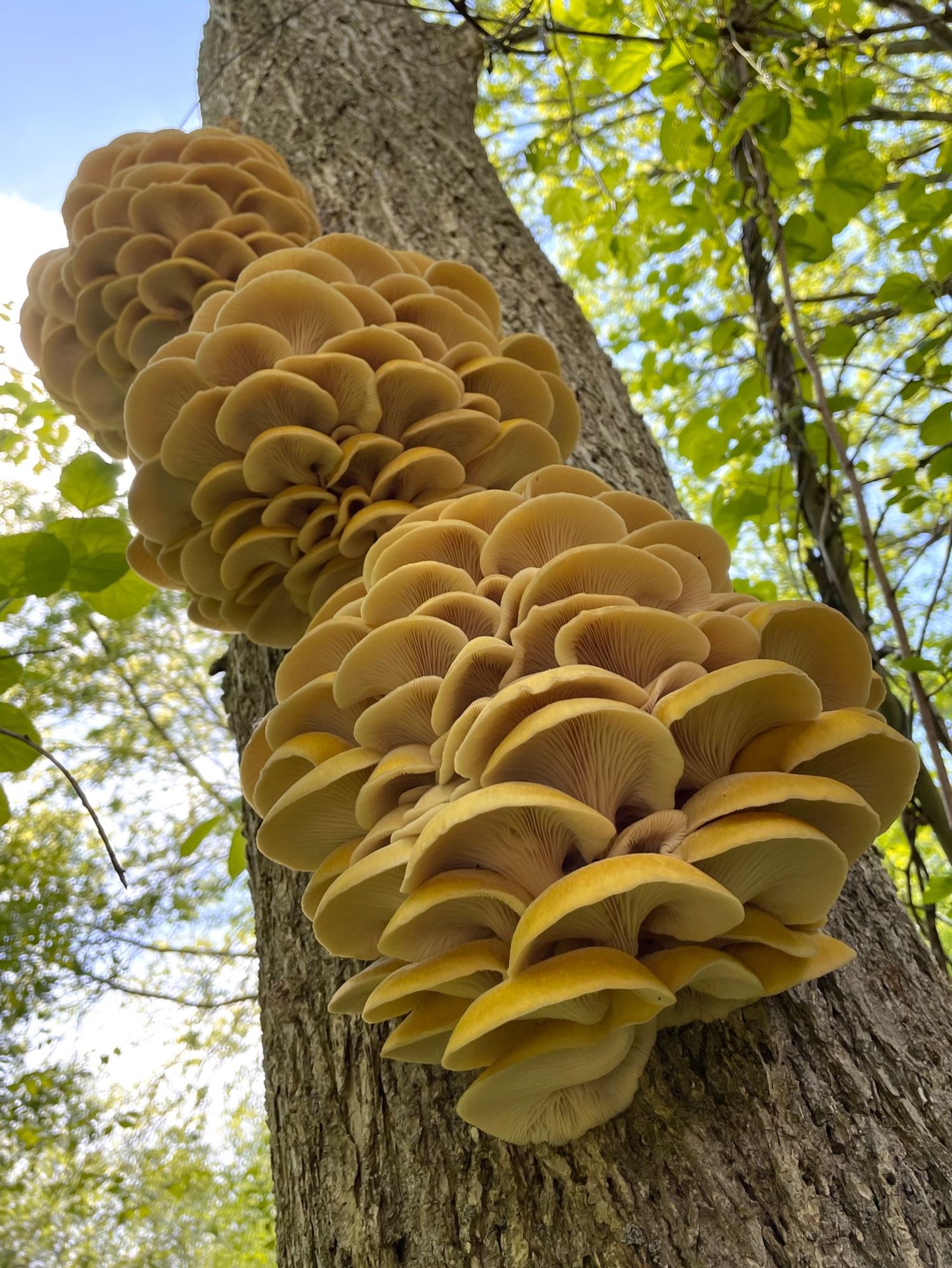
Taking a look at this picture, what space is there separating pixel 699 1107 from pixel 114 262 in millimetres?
2449

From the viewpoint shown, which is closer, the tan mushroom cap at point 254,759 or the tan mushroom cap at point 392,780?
the tan mushroom cap at point 392,780

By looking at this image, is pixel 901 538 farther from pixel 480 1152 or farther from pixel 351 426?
pixel 480 1152

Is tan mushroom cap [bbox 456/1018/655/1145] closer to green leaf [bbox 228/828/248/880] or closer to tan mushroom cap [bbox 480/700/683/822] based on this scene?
tan mushroom cap [bbox 480/700/683/822]

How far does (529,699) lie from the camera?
1.07 meters

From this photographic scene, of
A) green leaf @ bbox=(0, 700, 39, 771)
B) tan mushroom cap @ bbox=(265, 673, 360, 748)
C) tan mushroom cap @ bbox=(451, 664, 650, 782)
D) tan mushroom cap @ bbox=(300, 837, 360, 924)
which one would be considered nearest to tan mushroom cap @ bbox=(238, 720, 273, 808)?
tan mushroom cap @ bbox=(265, 673, 360, 748)

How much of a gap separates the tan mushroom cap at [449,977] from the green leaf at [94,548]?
1.33 meters

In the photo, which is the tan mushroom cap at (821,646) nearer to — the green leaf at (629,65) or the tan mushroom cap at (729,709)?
the tan mushroom cap at (729,709)

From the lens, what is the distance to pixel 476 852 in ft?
3.69

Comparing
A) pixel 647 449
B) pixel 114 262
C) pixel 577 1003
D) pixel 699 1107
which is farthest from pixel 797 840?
pixel 114 262

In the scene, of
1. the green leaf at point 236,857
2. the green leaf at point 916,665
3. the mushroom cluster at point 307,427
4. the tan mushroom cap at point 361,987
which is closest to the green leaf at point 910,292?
Answer: the green leaf at point 916,665

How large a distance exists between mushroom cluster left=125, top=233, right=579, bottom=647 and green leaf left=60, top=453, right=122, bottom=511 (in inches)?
14.4

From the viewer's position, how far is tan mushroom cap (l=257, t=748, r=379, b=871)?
1259 mm

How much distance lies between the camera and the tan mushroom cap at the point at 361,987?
4.05ft

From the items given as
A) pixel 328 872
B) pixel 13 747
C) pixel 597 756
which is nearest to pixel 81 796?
pixel 13 747
